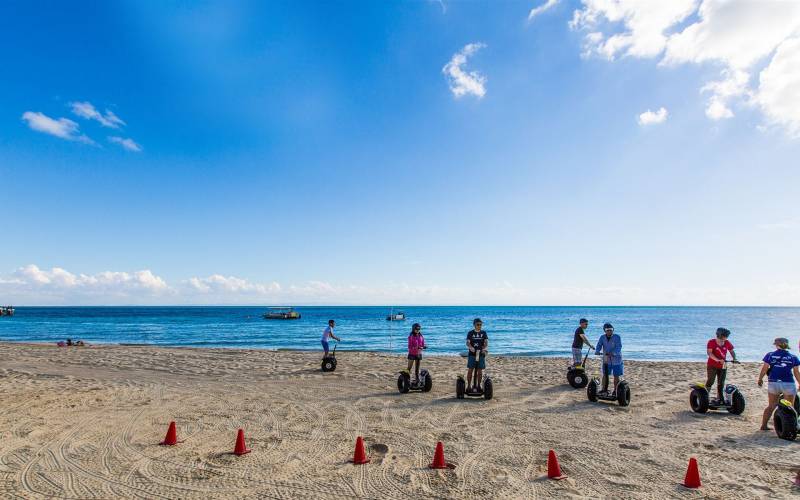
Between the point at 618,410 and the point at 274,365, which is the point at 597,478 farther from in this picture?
the point at 274,365

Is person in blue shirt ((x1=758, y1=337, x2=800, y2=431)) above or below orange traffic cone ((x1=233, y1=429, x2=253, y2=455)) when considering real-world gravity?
above

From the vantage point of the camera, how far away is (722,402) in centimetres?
1035

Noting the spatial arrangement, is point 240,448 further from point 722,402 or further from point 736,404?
point 736,404

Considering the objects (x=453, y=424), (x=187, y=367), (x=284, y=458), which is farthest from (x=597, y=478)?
(x=187, y=367)

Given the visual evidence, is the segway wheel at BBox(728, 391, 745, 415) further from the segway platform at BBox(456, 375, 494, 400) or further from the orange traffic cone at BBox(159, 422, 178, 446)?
the orange traffic cone at BBox(159, 422, 178, 446)

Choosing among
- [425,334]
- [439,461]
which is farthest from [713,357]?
[425,334]

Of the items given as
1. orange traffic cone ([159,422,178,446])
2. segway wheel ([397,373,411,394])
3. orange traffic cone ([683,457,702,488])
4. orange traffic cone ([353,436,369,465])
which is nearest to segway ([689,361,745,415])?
orange traffic cone ([683,457,702,488])

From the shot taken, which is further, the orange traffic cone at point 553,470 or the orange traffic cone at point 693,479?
the orange traffic cone at point 553,470

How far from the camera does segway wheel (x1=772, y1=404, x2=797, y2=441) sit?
8.15 meters

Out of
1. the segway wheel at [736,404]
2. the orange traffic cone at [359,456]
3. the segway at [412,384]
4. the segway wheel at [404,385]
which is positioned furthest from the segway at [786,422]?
the segway wheel at [404,385]

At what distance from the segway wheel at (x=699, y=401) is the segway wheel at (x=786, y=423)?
199 centimetres

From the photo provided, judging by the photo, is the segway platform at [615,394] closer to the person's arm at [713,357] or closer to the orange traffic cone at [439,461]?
the person's arm at [713,357]

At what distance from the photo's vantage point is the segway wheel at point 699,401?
407 inches

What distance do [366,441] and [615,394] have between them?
687 centimetres
